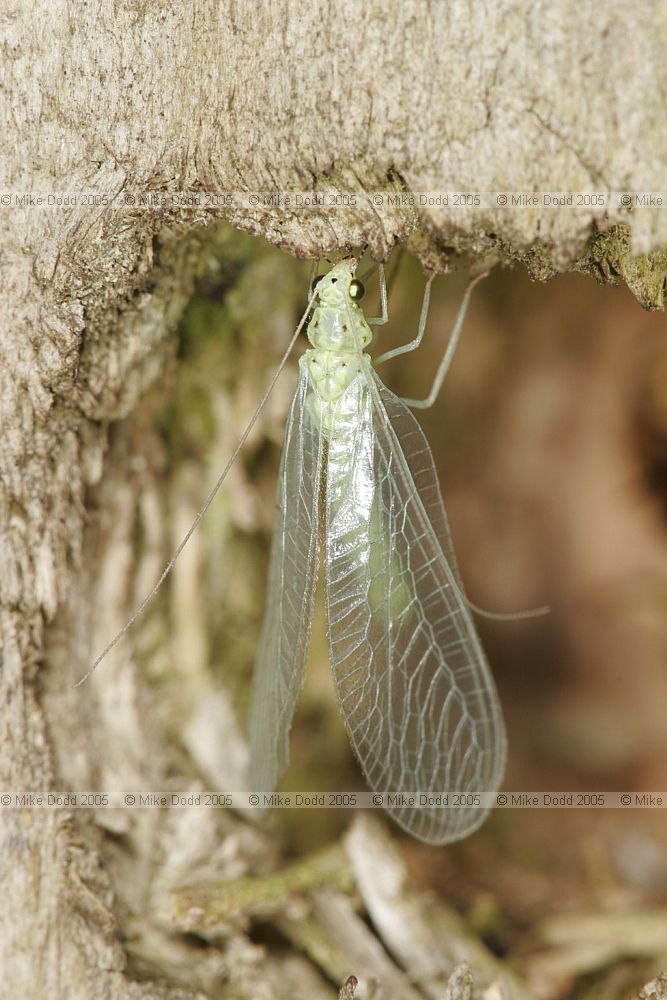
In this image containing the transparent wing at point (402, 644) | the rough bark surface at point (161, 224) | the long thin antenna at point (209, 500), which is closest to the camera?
the rough bark surface at point (161, 224)

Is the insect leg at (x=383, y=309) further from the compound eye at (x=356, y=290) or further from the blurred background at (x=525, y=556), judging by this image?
the blurred background at (x=525, y=556)

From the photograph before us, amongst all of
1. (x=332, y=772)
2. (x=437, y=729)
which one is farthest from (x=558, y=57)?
(x=332, y=772)

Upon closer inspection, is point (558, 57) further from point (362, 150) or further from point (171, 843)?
point (171, 843)

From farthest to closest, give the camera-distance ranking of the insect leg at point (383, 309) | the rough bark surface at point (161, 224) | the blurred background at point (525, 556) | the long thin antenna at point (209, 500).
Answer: the blurred background at point (525, 556), the insect leg at point (383, 309), the long thin antenna at point (209, 500), the rough bark surface at point (161, 224)

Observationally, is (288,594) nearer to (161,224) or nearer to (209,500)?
(209,500)

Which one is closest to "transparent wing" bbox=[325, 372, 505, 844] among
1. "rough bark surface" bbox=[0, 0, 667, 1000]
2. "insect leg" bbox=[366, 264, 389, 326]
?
"insect leg" bbox=[366, 264, 389, 326]

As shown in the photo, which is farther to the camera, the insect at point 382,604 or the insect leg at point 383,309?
the insect leg at point 383,309

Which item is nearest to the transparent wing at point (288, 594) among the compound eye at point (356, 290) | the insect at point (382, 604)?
the insect at point (382, 604)
